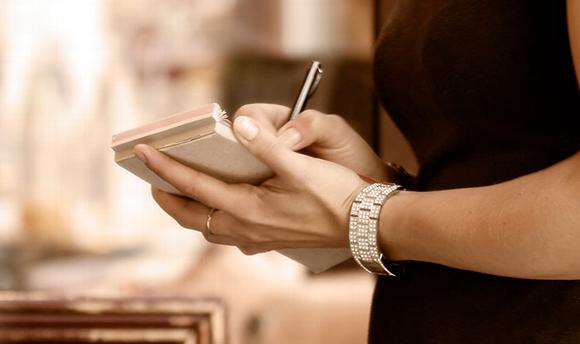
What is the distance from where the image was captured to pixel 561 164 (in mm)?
640

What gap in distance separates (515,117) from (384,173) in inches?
8.3

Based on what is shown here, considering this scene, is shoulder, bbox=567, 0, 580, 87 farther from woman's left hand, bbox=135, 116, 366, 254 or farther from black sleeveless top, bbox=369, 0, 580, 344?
woman's left hand, bbox=135, 116, 366, 254

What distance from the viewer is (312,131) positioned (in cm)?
80

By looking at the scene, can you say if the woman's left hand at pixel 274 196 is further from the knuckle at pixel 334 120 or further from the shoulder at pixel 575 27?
the shoulder at pixel 575 27

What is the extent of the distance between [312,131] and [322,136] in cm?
2

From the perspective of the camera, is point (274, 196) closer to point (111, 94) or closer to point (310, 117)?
point (310, 117)

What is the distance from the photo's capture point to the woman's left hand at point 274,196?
28.5 inches

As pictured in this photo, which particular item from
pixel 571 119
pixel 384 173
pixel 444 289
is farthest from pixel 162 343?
pixel 571 119

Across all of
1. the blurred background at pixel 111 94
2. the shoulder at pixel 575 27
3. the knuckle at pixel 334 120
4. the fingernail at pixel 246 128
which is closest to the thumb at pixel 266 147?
the fingernail at pixel 246 128

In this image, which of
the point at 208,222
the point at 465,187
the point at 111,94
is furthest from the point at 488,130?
the point at 111,94

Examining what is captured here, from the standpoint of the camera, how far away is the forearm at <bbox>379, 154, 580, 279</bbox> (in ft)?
2.06

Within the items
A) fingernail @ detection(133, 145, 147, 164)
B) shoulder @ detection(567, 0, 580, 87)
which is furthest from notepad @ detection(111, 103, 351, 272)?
shoulder @ detection(567, 0, 580, 87)

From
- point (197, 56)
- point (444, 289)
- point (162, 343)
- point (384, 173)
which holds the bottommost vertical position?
point (162, 343)

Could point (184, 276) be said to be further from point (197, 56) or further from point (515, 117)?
point (515, 117)
